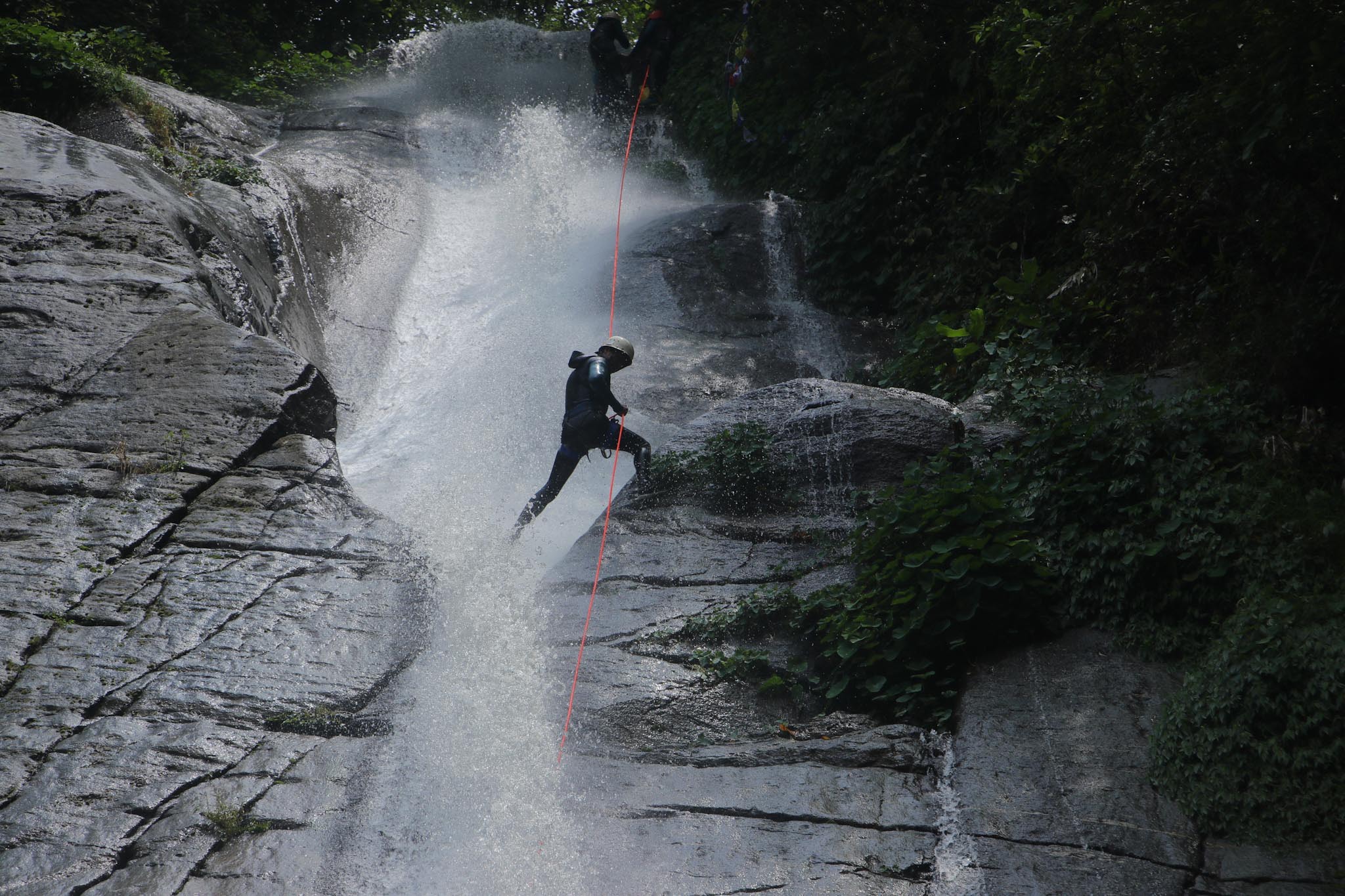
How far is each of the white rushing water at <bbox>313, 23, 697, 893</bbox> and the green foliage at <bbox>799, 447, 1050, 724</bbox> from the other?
1.62 meters

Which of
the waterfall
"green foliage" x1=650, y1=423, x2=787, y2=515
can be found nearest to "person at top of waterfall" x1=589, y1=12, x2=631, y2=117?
the waterfall

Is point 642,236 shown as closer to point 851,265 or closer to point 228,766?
point 851,265

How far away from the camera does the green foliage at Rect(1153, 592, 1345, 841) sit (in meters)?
3.65

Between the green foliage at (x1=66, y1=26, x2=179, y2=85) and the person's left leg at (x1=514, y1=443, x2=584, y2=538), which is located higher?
the green foliage at (x1=66, y1=26, x2=179, y2=85)

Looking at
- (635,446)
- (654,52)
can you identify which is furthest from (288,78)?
(635,446)

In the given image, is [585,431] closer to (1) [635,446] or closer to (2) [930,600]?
(1) [635,446]

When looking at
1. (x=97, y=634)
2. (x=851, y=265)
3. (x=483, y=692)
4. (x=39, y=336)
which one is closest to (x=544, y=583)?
(x=483, y=692)

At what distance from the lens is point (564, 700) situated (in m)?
5.27

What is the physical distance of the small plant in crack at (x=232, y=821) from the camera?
13.7 feet

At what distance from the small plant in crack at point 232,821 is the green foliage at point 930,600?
9.24ft

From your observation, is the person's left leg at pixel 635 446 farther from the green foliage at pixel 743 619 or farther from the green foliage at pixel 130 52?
the green foliage at pixel 130 52

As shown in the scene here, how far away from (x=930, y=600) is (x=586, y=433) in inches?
136

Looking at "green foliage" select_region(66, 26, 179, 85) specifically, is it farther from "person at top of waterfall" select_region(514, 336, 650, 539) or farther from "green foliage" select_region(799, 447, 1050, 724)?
"green foliage" select_region(799, 447, 1050, 724)

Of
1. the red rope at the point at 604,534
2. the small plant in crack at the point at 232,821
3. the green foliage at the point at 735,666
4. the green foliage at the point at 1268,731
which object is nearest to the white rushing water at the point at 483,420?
the red rope at the point at 604,534
